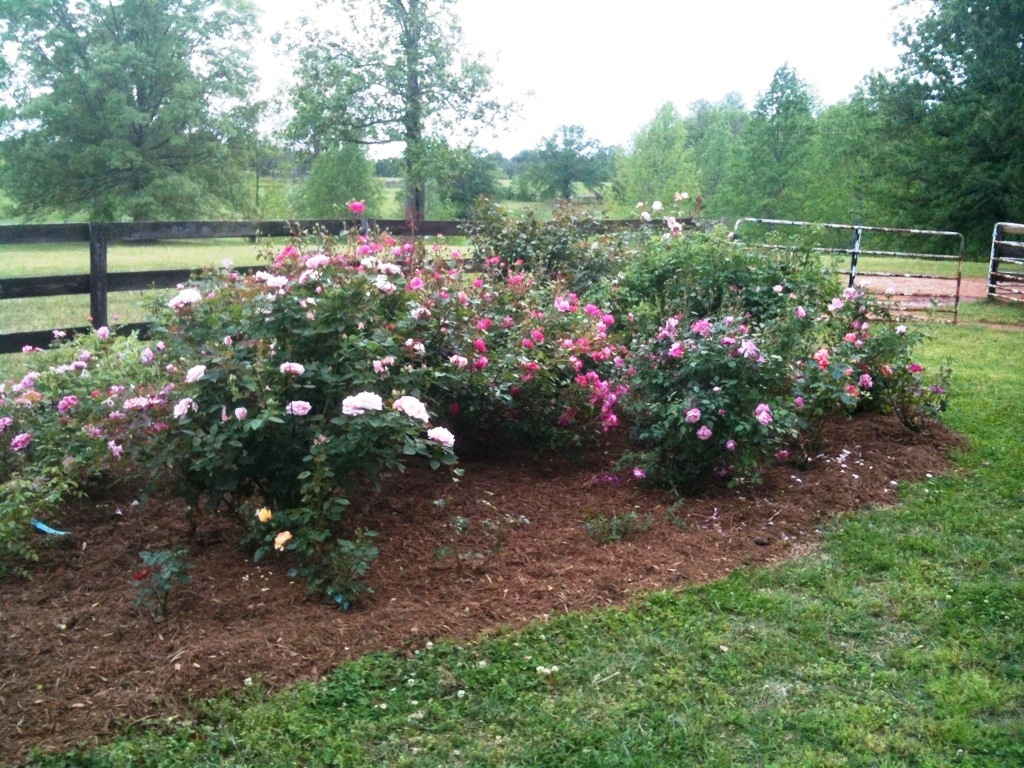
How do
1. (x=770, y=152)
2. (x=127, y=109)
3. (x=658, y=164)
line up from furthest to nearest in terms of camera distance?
(x=770, y=152) < (x=658, y=164) < (x=127, y=109)

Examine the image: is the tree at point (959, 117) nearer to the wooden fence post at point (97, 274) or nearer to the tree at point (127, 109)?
the tree at point (127, 109)

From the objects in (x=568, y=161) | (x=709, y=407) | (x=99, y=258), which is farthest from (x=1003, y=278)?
(x=99, y=258)

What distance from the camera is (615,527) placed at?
387 cm

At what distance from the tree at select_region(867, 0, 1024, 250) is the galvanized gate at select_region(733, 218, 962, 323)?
84 cm

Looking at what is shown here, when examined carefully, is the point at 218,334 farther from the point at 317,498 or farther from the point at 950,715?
the point at 950,715

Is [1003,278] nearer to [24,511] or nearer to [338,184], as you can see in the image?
[338,184]

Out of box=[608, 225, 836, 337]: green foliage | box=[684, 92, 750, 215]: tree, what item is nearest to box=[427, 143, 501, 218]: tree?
box=[684, 92, 750, 215]: tree

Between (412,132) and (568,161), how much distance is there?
481 centimetres

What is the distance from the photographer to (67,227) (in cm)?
686

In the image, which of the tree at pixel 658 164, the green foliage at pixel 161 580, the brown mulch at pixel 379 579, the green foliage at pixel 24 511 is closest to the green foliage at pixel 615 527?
the brown mulch at pixel 379 579

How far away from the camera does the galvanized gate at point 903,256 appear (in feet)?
35.0

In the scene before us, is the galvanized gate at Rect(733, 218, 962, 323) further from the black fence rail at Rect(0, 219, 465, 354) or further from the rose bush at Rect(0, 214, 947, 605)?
the black fence rail at Rect(0, 219, 465, 354)

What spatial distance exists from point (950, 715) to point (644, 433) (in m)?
2.01

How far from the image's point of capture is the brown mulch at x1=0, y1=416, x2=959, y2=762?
8.82 feet
